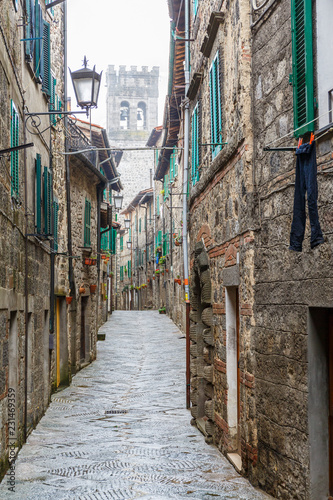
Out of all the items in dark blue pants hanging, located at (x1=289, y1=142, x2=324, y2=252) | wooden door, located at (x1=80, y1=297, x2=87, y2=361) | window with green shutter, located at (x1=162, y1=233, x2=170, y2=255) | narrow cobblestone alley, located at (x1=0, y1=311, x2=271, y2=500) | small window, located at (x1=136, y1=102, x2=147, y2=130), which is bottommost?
narrow cobblestone alley, located at (x1=0, y1=311, x2=271, y2=500)

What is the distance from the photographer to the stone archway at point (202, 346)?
847cm

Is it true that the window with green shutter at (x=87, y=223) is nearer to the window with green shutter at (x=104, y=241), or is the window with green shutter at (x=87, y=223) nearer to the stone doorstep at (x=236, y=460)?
the window with green shutter at (x=104, y=241)

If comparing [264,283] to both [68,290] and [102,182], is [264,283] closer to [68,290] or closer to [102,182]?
[68,290]

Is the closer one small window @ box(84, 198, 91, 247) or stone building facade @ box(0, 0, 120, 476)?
stone building facade @ box(0, 0, 120, 476)

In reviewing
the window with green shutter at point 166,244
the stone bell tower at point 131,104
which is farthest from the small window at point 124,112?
the window with green shutter at point 166,244

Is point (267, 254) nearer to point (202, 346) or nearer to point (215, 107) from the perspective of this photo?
point (215, 107)

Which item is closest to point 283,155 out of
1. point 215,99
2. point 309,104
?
point 309,104

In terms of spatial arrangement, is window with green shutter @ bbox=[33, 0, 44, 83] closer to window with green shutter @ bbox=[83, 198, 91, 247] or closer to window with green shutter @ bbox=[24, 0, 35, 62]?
→ window with green shutter @ bbox=[24, 0, 35, 62]

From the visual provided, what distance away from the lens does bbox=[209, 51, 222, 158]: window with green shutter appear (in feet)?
26.3

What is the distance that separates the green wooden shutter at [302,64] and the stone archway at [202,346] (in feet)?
13.3

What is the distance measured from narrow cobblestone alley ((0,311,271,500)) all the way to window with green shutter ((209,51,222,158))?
393cm

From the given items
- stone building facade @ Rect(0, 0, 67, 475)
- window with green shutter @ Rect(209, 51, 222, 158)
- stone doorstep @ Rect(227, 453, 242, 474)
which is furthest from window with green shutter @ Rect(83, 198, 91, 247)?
stone doorstep @ Rect(227, 453, 242, 474)

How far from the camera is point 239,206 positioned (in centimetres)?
668

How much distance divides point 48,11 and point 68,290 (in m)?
5.85
